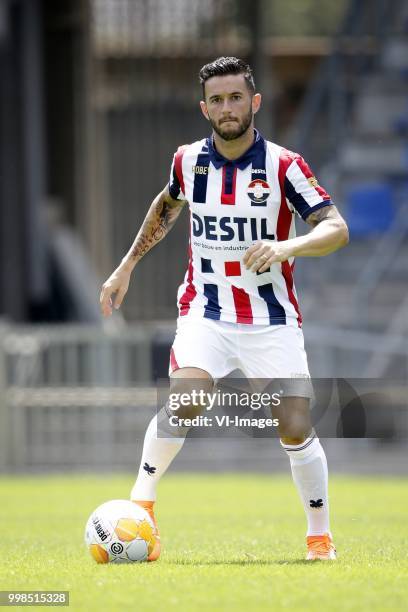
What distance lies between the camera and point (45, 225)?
893 inches

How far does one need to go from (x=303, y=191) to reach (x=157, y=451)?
148cm

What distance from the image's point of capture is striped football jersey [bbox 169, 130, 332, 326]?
6855 mm

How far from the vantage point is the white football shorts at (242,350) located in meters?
6.80

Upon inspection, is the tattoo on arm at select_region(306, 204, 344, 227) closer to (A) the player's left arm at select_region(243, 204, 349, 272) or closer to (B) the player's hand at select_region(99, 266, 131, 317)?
(A) the player's left arm at select_region(243, 204, 349, 272)

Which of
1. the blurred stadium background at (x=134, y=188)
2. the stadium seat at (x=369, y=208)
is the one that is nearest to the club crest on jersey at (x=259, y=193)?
the blurred stadium background at (x=134, y=188)

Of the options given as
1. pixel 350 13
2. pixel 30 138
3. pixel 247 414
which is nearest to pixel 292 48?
pixel 350 13

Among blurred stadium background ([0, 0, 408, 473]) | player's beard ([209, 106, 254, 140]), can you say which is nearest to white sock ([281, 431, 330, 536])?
player's beard ([209, 106, 254, 140])

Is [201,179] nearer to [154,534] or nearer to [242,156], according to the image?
[242,156]

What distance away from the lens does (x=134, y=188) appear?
76.6ft

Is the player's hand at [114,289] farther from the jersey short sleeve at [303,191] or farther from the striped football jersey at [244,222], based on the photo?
the jersey short sleeve at [303,191]

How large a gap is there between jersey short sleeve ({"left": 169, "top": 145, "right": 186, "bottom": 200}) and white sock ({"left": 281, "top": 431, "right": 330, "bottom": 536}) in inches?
56.9

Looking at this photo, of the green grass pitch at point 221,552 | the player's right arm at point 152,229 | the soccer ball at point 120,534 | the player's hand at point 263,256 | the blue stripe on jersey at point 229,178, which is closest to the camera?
the green grass pitch at point 221,552

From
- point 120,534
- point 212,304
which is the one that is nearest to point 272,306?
point 212,304

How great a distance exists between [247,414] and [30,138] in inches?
565
